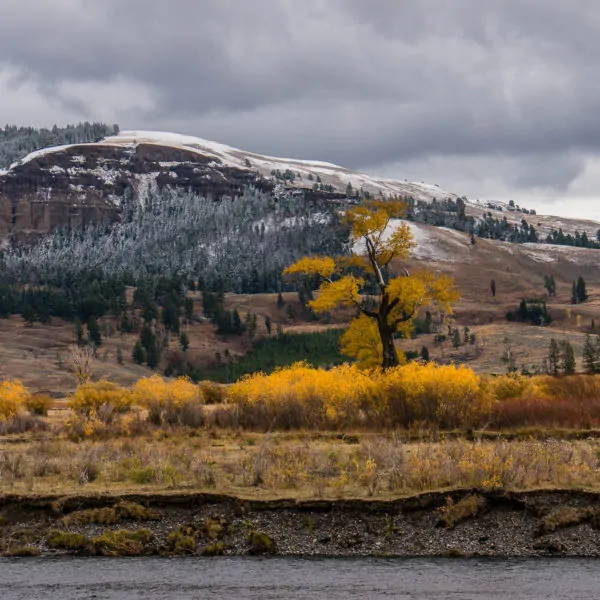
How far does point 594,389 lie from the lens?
36312 mm

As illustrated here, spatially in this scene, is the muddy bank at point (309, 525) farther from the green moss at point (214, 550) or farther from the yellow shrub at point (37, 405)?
the yellow shrub at point (37, 405)

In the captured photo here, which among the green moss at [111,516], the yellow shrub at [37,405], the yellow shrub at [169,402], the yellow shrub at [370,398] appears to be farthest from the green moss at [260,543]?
the yellow shrub at [37,405]

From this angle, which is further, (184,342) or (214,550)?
(184,342)

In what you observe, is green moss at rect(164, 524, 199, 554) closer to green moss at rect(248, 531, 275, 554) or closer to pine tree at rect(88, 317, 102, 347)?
green moss at rect(248, 531, 275, 554)

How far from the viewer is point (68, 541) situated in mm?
19438

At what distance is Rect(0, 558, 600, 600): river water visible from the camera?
1584 centimetres

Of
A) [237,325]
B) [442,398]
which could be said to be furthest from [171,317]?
[442,398]

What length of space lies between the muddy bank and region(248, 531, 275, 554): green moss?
2 centimetres

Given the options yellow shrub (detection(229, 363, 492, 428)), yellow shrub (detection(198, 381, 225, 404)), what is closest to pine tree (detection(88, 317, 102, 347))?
yellow shrub (detection(198, 381, 225, 404))

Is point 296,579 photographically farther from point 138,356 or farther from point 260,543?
point 138,356

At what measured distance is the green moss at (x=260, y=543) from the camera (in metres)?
19.0

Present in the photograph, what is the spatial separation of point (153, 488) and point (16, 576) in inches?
193

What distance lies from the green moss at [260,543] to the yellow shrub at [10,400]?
2176 cm

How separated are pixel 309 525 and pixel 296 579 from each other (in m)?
2.81
